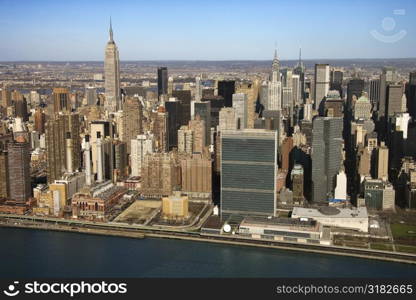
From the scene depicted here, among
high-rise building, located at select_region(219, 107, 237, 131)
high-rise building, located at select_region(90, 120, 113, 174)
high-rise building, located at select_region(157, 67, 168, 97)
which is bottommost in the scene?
high-rise building, located at select_region(90, 120, 113, 174)

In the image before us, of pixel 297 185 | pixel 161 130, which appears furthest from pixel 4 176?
pixel 297 185

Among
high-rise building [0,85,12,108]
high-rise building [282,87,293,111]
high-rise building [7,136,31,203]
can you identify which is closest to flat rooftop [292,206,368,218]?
high-rise building [7,136,31,203]

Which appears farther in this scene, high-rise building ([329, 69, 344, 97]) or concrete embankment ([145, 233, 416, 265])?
high-rise building ([329, 69, 344, 97])

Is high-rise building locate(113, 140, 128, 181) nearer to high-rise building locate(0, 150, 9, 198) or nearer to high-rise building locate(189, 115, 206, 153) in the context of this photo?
high-rise building locate(189, 115, 206, 153)

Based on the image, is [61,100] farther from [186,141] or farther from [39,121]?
[186,141]

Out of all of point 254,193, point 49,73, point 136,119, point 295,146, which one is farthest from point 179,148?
point 254,193

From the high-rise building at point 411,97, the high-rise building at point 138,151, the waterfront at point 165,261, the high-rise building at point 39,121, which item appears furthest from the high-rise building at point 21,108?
the high-rise building at point 411,97

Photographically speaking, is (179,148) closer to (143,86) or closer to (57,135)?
(57,135)
